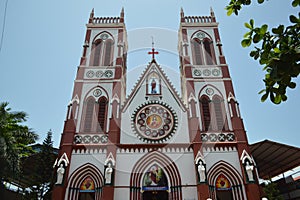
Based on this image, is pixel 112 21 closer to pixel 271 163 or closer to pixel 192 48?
pixel 192 48

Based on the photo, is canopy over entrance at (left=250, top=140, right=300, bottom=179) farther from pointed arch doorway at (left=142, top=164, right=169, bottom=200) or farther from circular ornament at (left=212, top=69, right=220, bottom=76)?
pointed arch doorway at (left=142, top=164, right=169, bottom=200)

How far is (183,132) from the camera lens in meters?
18.1

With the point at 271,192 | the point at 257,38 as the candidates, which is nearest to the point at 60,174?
the point at 271,192

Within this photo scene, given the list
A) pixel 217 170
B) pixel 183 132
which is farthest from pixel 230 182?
pixel 183 132

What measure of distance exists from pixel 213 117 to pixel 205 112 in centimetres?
77

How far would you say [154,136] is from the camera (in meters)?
18.0

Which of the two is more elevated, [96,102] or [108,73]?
[108,73]

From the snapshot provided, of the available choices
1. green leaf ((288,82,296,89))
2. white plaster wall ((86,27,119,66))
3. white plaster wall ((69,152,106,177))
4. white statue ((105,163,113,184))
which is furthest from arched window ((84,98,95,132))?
green leaf ((288,82,296,89))

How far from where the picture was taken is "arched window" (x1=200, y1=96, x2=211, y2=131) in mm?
18438

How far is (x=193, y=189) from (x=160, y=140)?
13.2ft

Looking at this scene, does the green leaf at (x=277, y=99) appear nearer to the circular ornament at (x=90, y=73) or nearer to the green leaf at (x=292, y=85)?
the green leaf at (x=292, y=85)

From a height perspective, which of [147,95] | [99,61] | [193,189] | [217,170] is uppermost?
[99,61]

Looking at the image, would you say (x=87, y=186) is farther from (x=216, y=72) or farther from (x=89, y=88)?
(x=216, y=72)

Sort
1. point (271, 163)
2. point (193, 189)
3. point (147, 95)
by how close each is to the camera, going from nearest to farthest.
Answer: point (193, 189) → point (147, 95) → point (271, 163)
